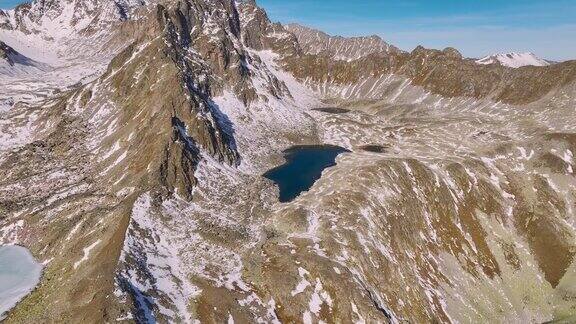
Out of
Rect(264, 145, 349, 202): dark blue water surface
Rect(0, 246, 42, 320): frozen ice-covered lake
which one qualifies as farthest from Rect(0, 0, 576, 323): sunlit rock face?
Rect(264, 145, 349, 202): dark blue water surface

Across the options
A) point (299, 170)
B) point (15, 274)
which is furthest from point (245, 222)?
point (299, 170)

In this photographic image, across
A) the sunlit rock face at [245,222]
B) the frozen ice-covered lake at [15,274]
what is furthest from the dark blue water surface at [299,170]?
the frozen ice-covered lake at [15,274]

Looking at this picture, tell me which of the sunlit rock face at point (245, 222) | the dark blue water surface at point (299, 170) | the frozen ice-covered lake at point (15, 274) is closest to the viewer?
the frozen ice-covered lake at point (15, 274)

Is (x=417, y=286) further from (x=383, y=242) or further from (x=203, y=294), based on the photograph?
(x=203, y=294)

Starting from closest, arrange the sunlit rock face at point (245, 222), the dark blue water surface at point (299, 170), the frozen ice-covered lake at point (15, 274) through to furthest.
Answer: the frozen ice-covered lake at point (15, 274) → the sunlit rock face at point (245, 222) → the dark blue water surface at point (299, 170)

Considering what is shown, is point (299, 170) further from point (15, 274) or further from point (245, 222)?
point (15, 274)

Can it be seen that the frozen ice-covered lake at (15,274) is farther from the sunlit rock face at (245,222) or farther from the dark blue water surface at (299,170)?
the dark blue water surface at (299,170)
